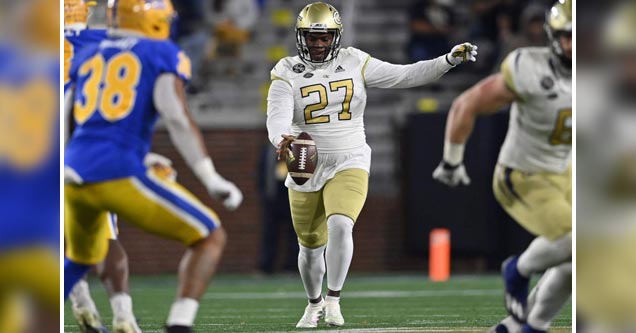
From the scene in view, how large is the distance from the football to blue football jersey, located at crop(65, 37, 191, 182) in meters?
1.14

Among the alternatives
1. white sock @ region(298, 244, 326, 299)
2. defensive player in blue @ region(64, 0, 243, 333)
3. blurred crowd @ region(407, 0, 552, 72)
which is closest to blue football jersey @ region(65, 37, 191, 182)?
defensive player in blue @ region(64, 0, 243, 333)

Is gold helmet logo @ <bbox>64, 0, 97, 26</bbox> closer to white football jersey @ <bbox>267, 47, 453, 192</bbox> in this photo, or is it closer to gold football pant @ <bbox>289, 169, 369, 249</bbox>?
white football jersey @ <bbox>267, 47, 453, 192</bbox>

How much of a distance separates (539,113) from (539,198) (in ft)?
0.90

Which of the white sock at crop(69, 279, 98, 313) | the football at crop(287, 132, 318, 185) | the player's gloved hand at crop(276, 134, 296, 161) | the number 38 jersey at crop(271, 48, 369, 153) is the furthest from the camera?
the number 38 jersey at crop(271, 48, 369, 153)

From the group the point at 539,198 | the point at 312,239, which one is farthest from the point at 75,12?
Answer: the point at 539,198

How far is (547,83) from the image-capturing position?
416 cm

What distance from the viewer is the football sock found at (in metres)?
3.92

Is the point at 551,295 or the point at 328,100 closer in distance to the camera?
the point at 551,295

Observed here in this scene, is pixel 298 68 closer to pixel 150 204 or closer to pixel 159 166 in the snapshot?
pixel 159 166

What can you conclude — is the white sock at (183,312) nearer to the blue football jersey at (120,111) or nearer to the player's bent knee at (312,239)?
the blue football jersey at (120,111)

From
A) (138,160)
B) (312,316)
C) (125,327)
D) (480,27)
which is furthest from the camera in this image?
(480,27)

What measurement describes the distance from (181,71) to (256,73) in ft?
20.3

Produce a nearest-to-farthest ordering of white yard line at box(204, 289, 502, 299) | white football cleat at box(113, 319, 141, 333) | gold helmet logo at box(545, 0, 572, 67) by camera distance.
A: gold helmet logo at box(545, 0, 572, 67) < white football cleat at box(113, 319, 141, 333) < white yard line at box(204, 289, 502, 299)

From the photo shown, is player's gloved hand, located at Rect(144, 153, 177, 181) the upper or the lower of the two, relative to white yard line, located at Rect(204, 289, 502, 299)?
upper
